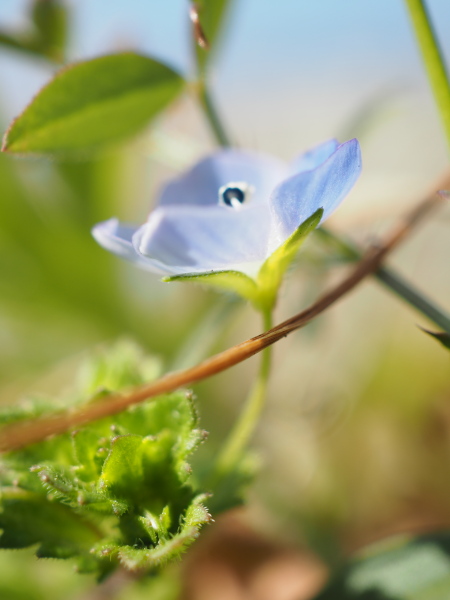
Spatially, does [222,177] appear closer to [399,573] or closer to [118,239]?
[118,239]

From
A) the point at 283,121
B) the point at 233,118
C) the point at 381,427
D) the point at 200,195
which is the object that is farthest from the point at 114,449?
the point at 233,118

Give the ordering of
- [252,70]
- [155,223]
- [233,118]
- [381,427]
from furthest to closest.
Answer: [252,70], [233,118], [381,427], [155,223]

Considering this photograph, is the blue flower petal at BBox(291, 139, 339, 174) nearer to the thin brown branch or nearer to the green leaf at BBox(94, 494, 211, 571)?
the thin brown branch

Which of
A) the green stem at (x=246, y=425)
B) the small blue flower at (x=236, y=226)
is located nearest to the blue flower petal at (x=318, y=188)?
the small blue flower at (x=236, y=226)

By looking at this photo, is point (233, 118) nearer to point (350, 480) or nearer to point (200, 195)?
point (350, 480)

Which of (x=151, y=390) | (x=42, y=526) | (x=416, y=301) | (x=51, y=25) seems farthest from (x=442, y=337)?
(x=51, y=25)

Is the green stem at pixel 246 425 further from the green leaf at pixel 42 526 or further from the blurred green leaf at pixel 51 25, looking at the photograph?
the blurred green leaf at pixel 51 25
